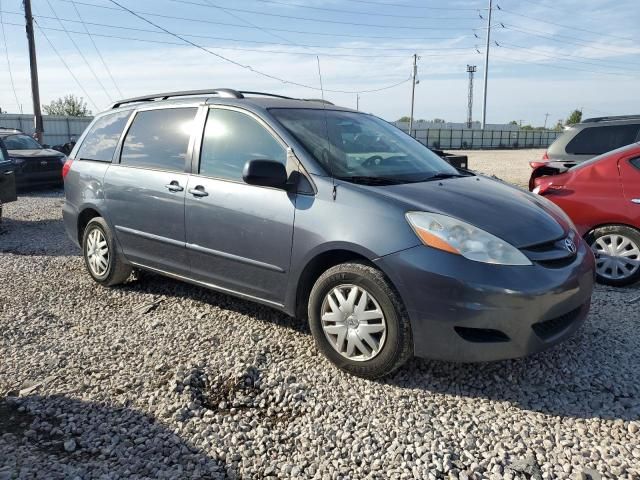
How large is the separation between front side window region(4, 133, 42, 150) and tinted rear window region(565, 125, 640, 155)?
12.8 m

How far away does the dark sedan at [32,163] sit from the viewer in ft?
42.5

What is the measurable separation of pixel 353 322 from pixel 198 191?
1.64 m

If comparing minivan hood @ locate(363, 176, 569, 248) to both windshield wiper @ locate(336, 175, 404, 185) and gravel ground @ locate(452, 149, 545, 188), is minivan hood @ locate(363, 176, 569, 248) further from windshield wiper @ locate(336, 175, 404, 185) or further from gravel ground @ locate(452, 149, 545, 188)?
gravel ground @ locate(452, 149, 545, 188)

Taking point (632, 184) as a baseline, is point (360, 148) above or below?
above

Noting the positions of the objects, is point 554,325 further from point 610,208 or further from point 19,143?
point 19,143

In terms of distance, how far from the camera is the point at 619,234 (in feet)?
17.4

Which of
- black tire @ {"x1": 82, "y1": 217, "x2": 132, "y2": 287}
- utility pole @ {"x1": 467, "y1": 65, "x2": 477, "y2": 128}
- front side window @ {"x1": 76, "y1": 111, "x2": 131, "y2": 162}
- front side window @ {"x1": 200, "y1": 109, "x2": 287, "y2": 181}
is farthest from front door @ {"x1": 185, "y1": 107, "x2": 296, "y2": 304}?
utility pole @ {"x1": 467, "y1": 65, "x2": 477, "y2": 128}

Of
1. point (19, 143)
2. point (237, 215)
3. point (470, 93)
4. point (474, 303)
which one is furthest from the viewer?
point (470, 93)

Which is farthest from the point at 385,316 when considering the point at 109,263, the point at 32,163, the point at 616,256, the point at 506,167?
the point at 506,167

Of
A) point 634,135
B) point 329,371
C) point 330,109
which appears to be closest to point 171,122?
point 330,109

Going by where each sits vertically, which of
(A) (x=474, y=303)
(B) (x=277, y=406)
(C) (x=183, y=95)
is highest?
(C) (x=183, y=95)

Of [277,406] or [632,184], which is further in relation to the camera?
[632,184]

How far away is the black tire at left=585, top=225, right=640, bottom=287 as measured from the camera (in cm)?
523

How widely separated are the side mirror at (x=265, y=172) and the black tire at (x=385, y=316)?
2.28ft
